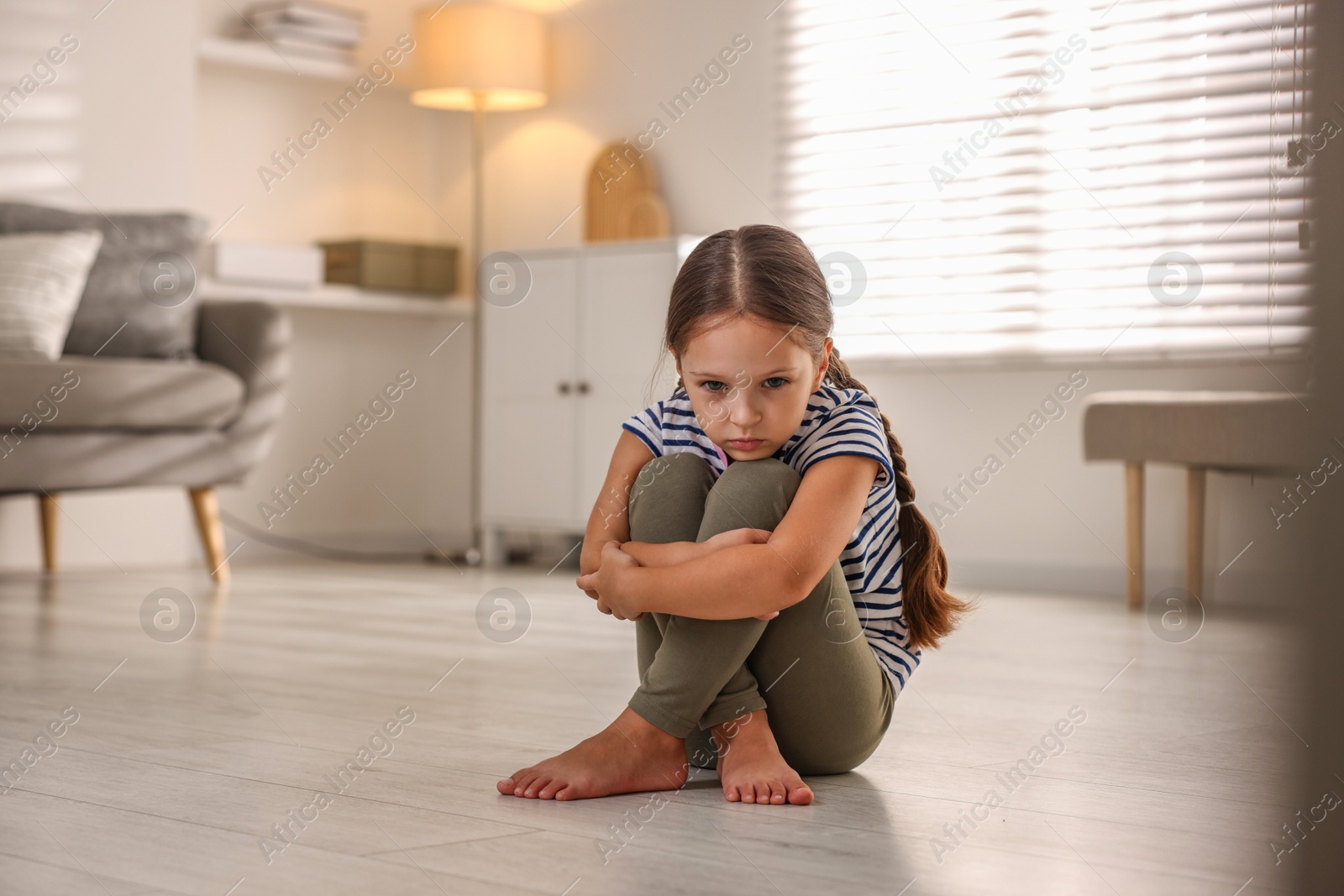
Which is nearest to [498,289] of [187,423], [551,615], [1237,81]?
[187,423]

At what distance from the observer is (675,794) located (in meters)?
1.15

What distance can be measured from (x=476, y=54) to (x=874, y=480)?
9.93 ft

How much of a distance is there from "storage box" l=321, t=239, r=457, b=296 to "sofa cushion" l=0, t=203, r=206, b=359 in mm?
768

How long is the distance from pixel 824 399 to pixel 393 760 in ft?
1.69

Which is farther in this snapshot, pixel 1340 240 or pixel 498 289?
pixel 498 289

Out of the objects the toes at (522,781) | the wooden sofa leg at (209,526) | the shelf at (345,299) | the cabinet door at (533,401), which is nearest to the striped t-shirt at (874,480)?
the toes at (522,781)

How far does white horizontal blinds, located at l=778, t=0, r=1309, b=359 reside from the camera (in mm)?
3082

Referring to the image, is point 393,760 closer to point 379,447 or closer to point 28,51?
point 28,51

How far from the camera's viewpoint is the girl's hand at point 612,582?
111 cm

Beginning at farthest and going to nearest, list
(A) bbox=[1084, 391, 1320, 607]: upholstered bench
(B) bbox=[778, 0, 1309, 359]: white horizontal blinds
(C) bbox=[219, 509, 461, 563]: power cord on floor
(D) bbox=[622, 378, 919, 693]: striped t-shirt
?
1. (C) bbox=[219, 509, 461, 563]: power cord on floor
2. (B) bbox=[778, 0, 1309, 359]: white horizontal blinds
3. (A) bbox=[1084, 391, 1320, 607]: upholstered bench
4. (D) bbox=[622, 378, 919, 693]: striped t-shirt

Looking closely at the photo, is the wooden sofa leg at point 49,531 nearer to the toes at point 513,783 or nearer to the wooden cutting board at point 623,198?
the wooden cutting board at point 623,198

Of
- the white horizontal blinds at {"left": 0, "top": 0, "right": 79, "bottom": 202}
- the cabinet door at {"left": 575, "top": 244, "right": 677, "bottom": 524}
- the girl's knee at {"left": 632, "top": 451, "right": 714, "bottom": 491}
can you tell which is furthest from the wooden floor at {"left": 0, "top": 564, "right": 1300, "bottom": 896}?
the white horizontal blinds at {"left": 0, "top": 0, "right": 79, "bottom": 202}

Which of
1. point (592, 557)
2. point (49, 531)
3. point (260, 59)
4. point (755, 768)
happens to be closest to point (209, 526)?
point (49, 531)

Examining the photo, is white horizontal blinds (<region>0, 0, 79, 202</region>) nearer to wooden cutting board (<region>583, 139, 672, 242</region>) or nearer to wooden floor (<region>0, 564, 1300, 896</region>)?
wooden cutting board (<region>583, 139, 672, 242</region>)
